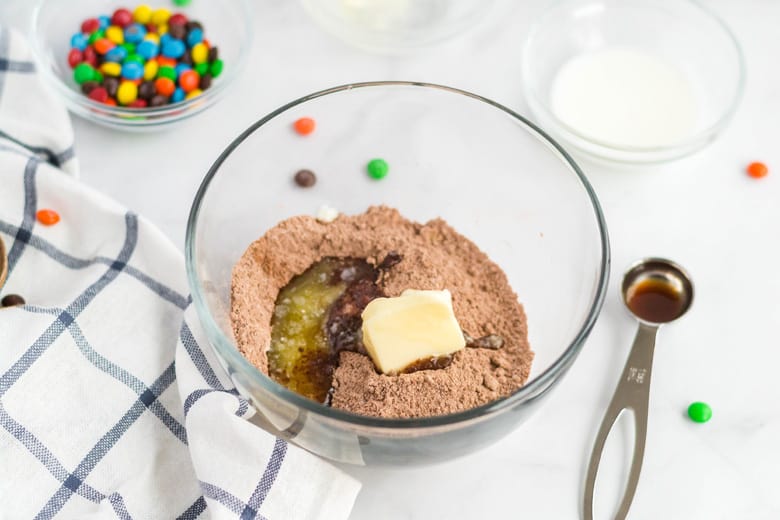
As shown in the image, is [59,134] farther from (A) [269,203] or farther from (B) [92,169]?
(A) [269,203]

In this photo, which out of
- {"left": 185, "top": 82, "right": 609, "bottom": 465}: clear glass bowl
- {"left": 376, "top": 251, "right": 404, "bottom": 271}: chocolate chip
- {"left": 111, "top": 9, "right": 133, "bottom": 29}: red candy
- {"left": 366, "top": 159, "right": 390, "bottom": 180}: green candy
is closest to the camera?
{"left": 185, "top": 82, "right": 609, "bottom": 465}: clear glass bowl

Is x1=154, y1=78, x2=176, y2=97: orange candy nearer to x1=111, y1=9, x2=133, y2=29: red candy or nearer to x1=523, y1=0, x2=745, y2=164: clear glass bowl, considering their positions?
x1=111, y1=9, x2=133, y2=29: red candy

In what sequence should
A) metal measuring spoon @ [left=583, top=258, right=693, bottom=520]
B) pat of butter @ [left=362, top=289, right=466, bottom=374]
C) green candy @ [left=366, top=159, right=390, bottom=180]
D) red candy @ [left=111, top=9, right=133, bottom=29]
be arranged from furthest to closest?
red candy @ [left=111, top=9, right=133, bottom=29], green candy @ [left=366, top=159, right=390, bottom=180], metal measuring spoon @ [left=583, top=258, right=693, bottom=520], pat of butter @ [left=362, top=289, right=466, bottom=374]

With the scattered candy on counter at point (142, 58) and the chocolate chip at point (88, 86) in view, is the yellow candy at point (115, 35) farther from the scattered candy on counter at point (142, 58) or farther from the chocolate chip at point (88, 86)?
the chocolate chip at point (88, 86)

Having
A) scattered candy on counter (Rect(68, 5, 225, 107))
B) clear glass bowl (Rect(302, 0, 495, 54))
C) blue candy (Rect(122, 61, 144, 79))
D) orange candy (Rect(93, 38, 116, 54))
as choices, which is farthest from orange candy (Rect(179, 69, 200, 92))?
clear glass bowl (Rect(302, 0, 495, 54))

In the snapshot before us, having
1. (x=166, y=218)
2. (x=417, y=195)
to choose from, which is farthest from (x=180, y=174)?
(x=417, y=195)

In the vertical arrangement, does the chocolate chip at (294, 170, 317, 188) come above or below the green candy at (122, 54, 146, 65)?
below

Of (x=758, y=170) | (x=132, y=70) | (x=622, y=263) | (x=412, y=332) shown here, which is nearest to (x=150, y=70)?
(x=132, y=70)
